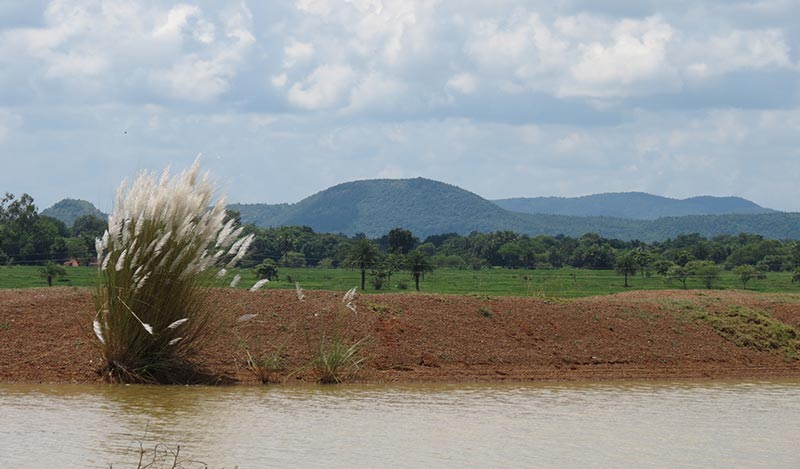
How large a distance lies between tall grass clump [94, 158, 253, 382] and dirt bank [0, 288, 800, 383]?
0.69m

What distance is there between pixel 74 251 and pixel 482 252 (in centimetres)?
3995

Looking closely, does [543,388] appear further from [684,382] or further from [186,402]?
[186,402]

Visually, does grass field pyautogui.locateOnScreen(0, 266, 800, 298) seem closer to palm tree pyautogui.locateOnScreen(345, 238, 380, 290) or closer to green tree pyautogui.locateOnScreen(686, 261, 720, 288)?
green tree pyautogui.locateOnScreen(686, 261, 720, 288)

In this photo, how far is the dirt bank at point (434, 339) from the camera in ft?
53.2

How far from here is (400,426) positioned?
12.4 m

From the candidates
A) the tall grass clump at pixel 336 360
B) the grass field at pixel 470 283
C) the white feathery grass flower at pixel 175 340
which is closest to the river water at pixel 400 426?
the tall grass clump at pixel 336 360

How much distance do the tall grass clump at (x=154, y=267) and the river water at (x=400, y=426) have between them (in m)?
0.65

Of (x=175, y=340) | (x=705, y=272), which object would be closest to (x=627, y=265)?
(x=705, y=272)

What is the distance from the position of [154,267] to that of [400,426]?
14.2ft

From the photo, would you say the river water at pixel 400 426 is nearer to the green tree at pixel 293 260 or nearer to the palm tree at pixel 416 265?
the palm tree at pixel 416 265

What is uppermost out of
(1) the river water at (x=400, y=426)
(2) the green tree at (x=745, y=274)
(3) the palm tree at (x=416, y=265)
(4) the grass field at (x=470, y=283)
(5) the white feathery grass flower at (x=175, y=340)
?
(3) the palm tree at (x=416, y=265)

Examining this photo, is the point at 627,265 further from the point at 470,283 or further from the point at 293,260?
the point at 293,260

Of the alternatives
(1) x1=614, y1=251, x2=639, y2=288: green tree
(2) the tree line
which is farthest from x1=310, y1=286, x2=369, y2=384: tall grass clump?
(1) x1=614, y1=251, x2=639, y2=288: green tree

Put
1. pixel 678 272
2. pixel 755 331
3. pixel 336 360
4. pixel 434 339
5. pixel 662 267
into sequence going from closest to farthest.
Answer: pixel 336 360 < pixel 434 339 < pixel 755 331 < pixel 678 272 < pixel 662 267
